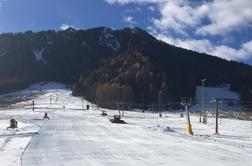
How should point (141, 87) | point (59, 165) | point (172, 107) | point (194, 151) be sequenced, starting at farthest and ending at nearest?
point (141, 87)
point (172, 107)
point (194, 151)
point (59, 165)

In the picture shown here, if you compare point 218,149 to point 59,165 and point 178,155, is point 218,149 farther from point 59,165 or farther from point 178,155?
point 59,165

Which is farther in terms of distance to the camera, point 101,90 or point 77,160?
point 101,90

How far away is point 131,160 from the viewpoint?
60.9 ft

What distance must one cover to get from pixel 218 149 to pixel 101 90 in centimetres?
15554

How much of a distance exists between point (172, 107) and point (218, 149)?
460ft

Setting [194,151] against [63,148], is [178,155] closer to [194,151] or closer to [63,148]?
[194,151]

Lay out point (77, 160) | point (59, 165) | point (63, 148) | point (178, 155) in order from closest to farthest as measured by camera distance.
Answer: point (59, 165) < point (77, 160) < point (178, 155) < point (63, 148)

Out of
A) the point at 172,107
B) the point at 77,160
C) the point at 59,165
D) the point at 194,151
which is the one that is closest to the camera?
the point at 59,165

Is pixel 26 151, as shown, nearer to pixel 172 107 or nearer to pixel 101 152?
pixel 101 152

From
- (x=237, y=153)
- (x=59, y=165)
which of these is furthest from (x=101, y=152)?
(x=237, y=153)

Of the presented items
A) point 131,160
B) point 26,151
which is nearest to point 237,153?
point 131,160

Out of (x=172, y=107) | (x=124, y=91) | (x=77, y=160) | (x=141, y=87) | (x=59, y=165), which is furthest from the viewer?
(x=141, y=87)

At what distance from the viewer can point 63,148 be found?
2422 centimetres

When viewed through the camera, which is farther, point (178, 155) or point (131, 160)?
point (178, 155)
